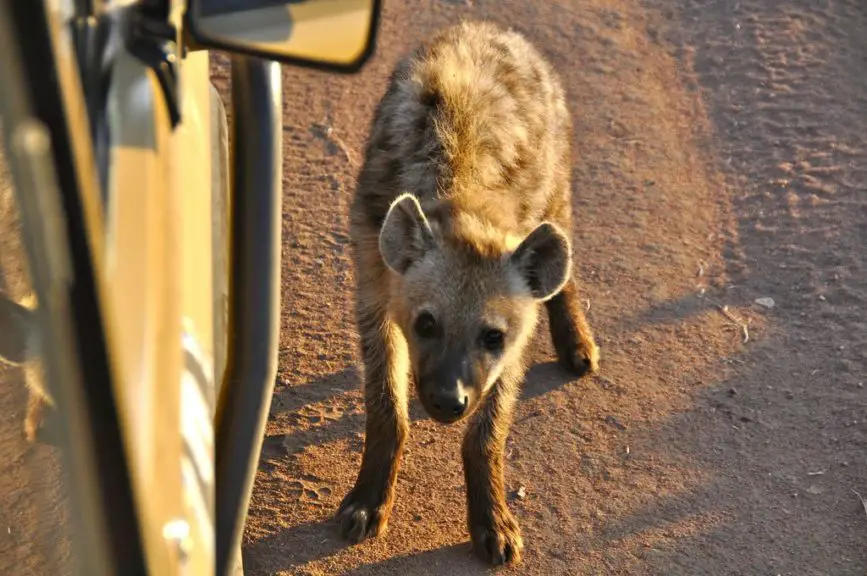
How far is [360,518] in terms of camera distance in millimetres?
2719

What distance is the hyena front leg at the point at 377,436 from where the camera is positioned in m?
2.74

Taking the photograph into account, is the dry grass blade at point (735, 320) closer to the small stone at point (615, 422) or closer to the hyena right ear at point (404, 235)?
the small stone at point (615, 422)

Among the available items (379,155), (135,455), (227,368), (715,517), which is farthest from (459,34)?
(135,455)

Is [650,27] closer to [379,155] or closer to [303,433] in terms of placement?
[379,155]

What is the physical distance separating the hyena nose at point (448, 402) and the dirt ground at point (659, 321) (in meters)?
0.47

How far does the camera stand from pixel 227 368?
164 cm

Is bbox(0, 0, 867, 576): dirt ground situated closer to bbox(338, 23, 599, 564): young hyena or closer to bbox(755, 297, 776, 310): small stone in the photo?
bbox(755, 297, 776, 310): small stone

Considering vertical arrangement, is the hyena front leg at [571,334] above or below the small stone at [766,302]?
above

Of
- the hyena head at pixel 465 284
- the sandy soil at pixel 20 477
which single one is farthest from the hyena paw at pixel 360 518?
the sandy soil at pixel 20 477

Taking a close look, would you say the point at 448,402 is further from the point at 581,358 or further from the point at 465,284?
the point at 581,358

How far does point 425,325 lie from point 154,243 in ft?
4.79

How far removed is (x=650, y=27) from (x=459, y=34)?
1.84 metres

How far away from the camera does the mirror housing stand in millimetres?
1265

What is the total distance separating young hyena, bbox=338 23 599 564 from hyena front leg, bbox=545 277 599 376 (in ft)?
1.09
